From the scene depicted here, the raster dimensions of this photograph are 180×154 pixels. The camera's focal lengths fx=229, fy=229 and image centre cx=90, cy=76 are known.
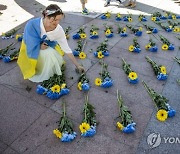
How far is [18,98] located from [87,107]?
4.09 ft

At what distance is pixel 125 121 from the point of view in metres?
3.35

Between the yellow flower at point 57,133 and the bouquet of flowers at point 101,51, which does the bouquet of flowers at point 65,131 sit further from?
the bouquet of flowers at point 101,51

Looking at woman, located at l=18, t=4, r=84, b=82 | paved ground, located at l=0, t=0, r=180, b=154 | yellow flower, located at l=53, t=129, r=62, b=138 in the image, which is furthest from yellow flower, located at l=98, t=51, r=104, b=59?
Result: yellow flower, located at l=53, t=129, r=62, b=138

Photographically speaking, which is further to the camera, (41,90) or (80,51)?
(80,51)

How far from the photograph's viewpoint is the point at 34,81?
429 centimetres

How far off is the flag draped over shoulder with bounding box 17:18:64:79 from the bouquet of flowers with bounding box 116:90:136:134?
1.68 m

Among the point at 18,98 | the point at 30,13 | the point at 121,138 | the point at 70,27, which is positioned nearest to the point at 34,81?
the point at 18,98

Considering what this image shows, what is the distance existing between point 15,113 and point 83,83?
1247 millimetres

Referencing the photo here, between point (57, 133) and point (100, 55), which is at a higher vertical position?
point (57, 133)

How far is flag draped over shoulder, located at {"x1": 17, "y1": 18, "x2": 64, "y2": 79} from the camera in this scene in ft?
12.6

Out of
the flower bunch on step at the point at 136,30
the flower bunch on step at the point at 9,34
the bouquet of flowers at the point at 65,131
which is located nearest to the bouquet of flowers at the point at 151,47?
the flower bunch on step at the point at 136,30

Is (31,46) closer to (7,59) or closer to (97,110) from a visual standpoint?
(7,59)

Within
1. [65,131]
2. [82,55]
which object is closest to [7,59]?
[82,55]

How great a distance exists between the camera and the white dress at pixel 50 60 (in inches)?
159
